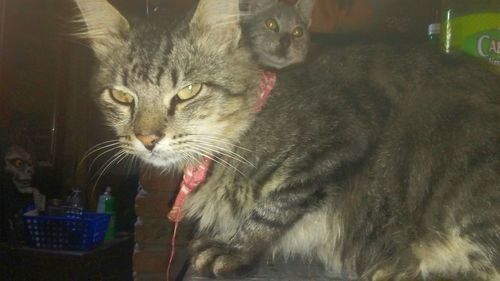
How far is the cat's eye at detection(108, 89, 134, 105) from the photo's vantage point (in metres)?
0.98

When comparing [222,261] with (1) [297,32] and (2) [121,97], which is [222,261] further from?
(1) [297,32]

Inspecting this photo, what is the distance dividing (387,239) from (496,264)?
173 millimetres

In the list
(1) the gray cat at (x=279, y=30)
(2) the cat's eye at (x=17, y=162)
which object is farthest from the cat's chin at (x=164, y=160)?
(2) the cat's eye at (x=17, y=162)

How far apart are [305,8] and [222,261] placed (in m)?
1.02

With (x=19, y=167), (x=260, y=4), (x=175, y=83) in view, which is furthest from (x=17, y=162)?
(x=175, y=83)

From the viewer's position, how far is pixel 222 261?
2.91 ft

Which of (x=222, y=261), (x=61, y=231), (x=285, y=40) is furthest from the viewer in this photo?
(x=61, y=231)

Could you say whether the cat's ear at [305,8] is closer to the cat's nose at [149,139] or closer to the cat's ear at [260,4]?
the cat's ear at [260,4]

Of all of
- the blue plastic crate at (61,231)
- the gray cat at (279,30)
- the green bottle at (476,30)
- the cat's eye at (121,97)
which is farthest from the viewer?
the blue plastic crate at (61,231)

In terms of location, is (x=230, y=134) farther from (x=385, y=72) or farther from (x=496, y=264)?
(x=496, y=264)

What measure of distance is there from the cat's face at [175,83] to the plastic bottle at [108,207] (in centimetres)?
140

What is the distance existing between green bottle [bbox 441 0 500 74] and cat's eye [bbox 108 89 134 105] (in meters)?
0.68

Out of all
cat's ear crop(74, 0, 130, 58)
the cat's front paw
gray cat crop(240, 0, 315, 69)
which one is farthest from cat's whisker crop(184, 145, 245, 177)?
gray cat crop(240, 0, 315, 69)

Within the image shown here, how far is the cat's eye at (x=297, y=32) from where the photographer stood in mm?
1521
